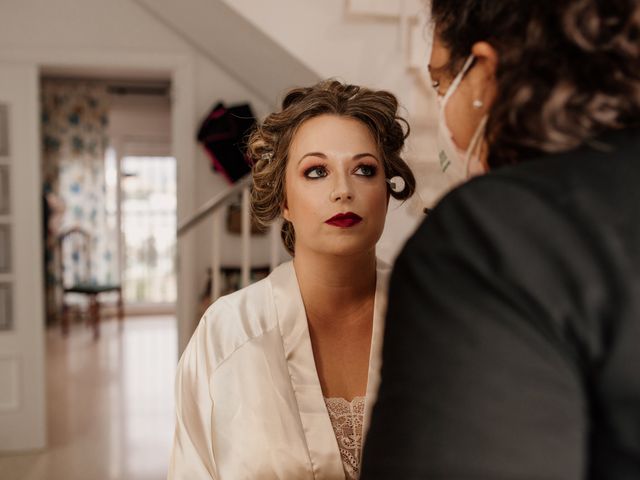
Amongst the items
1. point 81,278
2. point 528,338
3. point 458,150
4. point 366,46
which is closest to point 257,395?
point 458,150

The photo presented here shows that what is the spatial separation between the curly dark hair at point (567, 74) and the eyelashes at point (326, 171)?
24.3 inches

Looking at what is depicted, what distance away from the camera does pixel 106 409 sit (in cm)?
411

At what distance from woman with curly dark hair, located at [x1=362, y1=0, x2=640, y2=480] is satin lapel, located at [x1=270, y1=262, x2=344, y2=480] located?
60 centimetres

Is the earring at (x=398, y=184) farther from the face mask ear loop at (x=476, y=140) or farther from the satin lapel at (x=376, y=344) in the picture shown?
the face mask ear loop at (x=476, y=140)

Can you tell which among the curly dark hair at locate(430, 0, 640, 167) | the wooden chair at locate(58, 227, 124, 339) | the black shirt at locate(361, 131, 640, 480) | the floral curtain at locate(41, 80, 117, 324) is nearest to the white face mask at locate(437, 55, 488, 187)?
the curly dark hair at locate(430, 0, 640, 167)

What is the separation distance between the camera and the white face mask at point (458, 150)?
2.02 feet

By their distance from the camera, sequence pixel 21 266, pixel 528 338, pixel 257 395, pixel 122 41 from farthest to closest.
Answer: pixel 122 41, pixel 21 266, pixel 257 395, pixel 528 338

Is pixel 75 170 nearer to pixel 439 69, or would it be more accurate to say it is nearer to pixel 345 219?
pixel 345 219

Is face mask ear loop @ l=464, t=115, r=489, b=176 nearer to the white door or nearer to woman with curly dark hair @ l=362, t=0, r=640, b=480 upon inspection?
woman with curly dark hair @ l=362, t=0, r=640, b=480

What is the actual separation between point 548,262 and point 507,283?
0.03 meters

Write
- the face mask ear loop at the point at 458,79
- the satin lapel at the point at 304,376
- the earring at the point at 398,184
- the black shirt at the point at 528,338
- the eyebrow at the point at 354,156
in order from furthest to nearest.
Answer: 1. the earring at the point at 398,184
2. the eyebrow at the point at 354,156
3. the satin lapel at the point at 304,376
4. the face mask ear loop at the point at 458,79
5. the black shirt at the point at 528,338

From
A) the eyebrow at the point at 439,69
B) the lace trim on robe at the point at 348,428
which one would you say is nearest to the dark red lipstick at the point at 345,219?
the lace trim on robe at the point at 348,428

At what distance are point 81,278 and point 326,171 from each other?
6.57 m

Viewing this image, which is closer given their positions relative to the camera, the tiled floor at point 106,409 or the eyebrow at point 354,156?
the eyebrow at point 354,156
